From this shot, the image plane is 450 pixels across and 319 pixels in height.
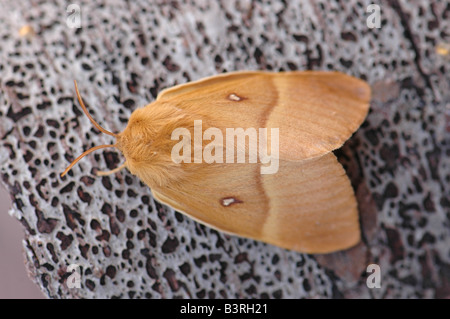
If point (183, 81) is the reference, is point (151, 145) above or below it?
below

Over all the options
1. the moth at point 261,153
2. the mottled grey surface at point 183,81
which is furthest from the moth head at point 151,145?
the mottled grey surface at point 183,81

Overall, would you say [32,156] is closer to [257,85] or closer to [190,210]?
[190,210]

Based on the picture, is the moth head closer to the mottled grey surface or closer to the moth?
the moth

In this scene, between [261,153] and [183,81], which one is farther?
[183,81]

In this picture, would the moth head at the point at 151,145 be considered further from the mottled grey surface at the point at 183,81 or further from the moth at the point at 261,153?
the mottled grey surface at the point at 183,81

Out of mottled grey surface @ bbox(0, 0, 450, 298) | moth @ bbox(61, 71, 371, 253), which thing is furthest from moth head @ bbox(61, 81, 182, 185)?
mottled grey surface @ bbox(0, 0, 450, 298)

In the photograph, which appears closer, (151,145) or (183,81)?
(151,145)

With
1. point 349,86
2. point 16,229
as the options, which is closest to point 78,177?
point 349,86
